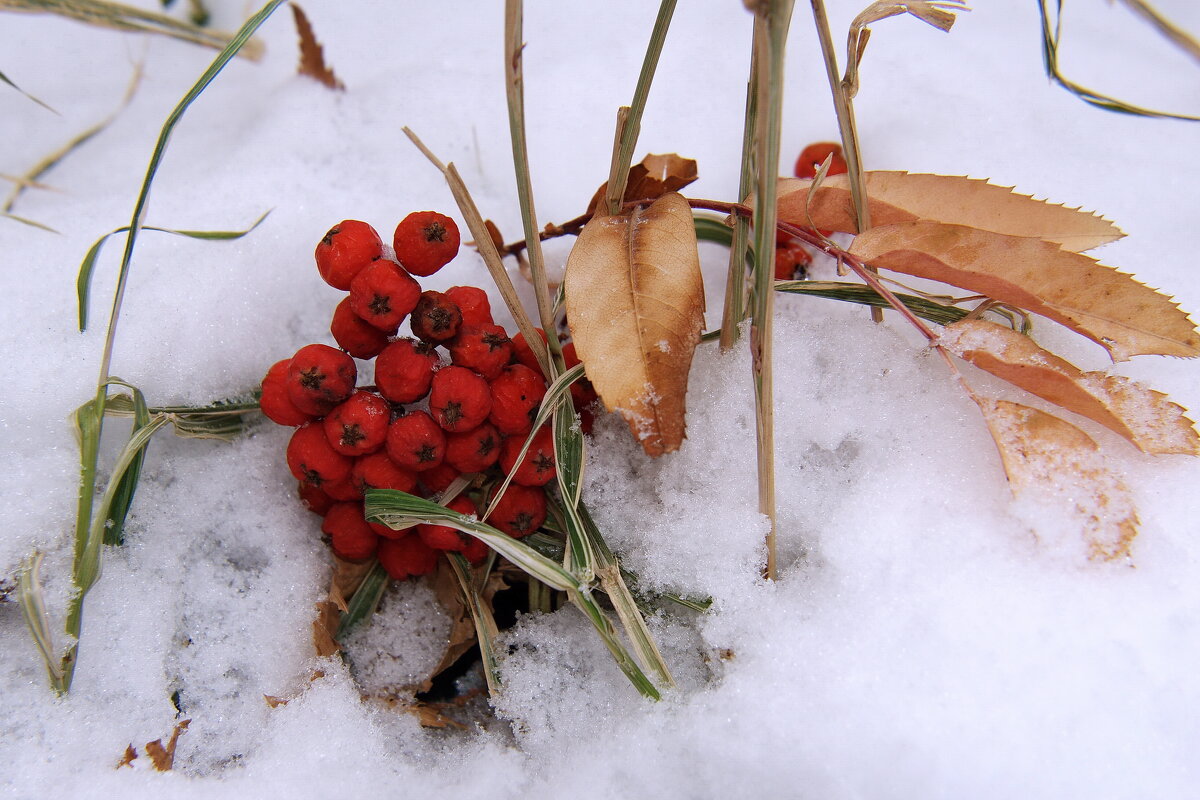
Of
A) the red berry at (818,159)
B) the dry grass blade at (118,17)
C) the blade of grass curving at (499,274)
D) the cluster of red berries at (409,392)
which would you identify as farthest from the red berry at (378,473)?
the red berry at (818,159)

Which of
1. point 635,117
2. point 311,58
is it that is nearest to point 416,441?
point 635,117

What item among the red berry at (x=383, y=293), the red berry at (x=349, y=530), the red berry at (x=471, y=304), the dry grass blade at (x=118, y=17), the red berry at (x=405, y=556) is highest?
the dry grass blade at (x=118, y=17)

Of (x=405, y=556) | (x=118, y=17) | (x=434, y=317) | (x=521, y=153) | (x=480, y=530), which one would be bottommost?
(x=405, y=556)

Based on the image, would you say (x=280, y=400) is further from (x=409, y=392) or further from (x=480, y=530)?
(x=480, y=530)

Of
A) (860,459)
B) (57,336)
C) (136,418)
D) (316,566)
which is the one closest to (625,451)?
(860,459)

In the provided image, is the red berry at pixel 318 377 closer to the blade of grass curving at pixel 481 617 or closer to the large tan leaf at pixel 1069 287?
the blade of grass curving at pixel 481 617

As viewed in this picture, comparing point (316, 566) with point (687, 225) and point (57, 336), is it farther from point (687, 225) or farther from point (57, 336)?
point (687, 225)

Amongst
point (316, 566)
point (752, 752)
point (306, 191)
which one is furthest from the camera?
point (306, 191)
